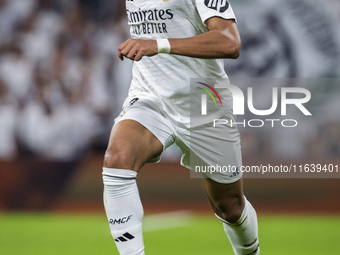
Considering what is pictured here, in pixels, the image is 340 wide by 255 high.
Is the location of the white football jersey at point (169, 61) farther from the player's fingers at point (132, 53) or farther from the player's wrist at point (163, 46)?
the player's fingers at point (132, 53)

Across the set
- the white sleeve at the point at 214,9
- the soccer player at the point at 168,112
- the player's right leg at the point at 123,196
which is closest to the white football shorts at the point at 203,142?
the soccer player at the point at 168,112

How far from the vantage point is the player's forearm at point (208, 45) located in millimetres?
2184

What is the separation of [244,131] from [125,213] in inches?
136

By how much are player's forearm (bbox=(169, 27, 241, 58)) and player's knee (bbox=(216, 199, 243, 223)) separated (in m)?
1.03

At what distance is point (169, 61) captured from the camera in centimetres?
258

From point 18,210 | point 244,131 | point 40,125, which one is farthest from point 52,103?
point 244,131

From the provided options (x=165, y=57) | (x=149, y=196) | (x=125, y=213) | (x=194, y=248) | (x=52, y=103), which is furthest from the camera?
(x=52, y=103)

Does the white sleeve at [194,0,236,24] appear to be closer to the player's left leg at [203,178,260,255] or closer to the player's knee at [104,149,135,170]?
the player's knee at [104,149,135,170]

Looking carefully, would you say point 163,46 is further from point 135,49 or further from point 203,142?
point 203,142

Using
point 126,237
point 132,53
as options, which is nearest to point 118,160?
point 126,237

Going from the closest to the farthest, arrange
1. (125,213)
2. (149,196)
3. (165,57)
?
(125,213), (165,57), (149,196)

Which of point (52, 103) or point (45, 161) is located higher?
point (52, 103)

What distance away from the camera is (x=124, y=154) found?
2.15m

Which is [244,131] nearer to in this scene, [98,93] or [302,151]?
[302,151]
